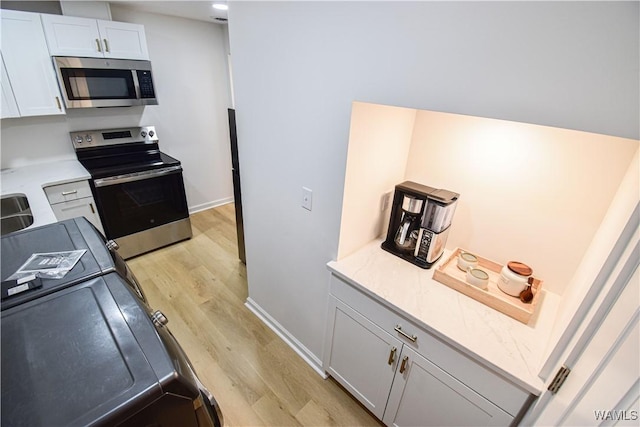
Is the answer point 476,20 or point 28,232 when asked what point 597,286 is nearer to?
point 476,20

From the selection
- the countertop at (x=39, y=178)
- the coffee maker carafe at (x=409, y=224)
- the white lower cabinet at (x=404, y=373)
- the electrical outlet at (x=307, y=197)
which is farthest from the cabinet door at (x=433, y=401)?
the countertop at (x=39, y=178)

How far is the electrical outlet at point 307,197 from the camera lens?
4.88ft

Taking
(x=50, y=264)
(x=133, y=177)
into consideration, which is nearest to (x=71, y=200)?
(x=133, y=177)

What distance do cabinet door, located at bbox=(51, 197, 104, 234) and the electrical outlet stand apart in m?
2.04

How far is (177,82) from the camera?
10.6 ft

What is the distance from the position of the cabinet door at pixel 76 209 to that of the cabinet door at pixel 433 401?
267 cm

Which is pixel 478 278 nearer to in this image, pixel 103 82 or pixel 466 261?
pixel 466 261

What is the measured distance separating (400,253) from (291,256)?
25.5 inches

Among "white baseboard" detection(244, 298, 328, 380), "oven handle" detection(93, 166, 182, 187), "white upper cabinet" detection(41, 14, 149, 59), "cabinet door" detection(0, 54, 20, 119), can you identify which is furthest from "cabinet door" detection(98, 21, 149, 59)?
"white baseboard" detection(244, 298, 328, 380)

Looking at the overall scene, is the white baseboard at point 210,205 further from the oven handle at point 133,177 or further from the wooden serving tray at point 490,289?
the wooden serving tray at point 490,289

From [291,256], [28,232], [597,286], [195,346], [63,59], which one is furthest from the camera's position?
[63,59]

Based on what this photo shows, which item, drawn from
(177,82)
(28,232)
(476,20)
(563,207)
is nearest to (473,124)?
(563,207)

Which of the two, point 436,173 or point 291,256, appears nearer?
point 436,173

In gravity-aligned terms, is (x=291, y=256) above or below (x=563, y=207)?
below
